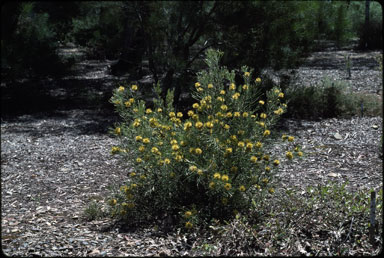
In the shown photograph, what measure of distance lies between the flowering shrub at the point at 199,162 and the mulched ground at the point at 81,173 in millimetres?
228

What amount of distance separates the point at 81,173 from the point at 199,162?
1.76m

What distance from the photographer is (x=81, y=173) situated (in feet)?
14.1

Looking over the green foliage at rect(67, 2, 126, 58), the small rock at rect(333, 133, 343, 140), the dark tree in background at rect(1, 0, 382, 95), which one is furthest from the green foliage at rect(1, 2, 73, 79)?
the small rock at rect(333, 133, 343, 140)

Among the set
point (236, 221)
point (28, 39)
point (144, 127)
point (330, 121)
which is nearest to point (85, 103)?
point (28, 39)

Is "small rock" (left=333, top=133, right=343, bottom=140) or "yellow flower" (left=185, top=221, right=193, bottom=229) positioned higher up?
"yellow flower" (left=185, top=221, right=193, bottom=229)

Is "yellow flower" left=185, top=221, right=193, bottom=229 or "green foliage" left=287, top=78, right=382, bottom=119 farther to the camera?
"green foliage" left=287, top=78, right=382, bottom=119

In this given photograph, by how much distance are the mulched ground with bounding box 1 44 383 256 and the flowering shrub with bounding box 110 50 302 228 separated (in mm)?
228

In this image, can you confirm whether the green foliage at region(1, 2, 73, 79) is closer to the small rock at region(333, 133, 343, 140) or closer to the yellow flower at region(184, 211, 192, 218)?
the small rock at region(333, 133, 343, 140)

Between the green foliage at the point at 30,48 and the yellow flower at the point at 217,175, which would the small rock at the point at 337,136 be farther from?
the green foliage at the point at 30,48

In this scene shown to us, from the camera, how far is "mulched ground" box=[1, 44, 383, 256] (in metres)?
2.79

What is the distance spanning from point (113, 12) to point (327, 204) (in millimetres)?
4550

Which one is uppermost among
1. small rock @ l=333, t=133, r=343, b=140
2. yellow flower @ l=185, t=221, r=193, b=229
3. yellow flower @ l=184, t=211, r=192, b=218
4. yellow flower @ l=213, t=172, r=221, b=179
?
yellow flower @ l=213, t=172, r=221, b=179

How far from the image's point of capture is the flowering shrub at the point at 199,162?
9.41 feet

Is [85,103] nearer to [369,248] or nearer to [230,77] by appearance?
[230,77]
